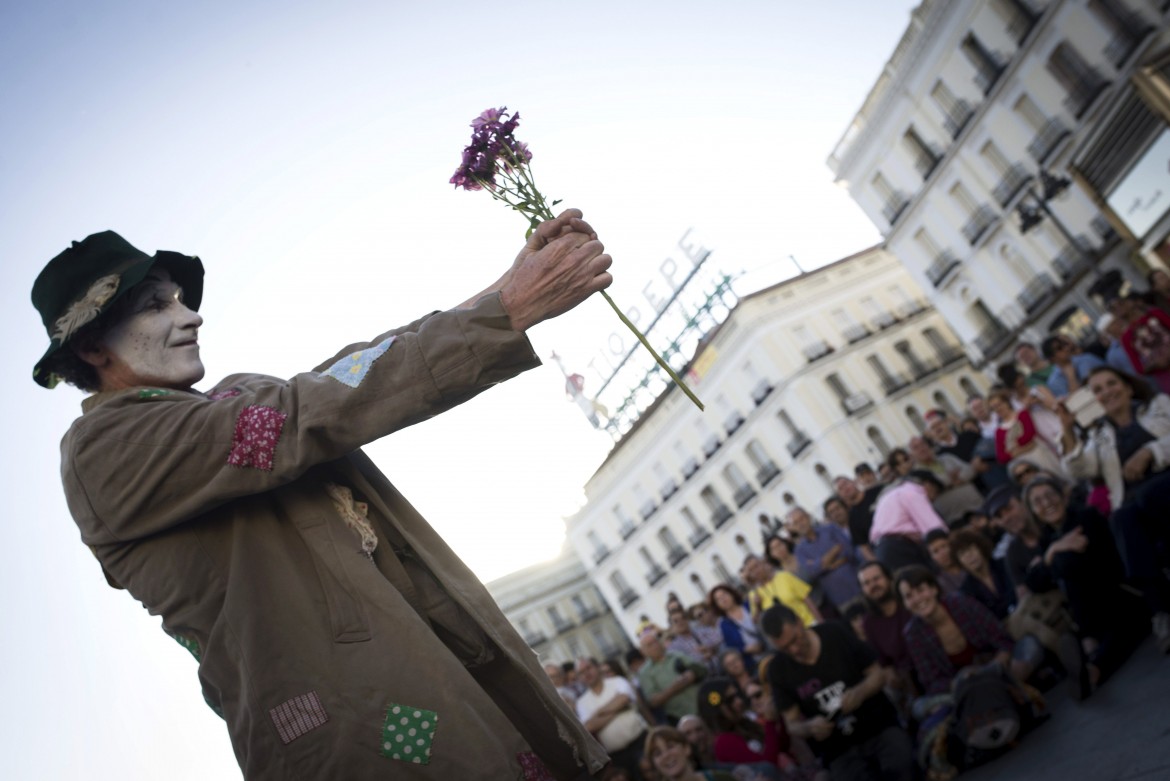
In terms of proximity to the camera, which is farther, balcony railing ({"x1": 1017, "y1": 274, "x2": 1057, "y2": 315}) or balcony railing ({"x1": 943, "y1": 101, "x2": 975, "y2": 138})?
balcony railing ({"x1": 1017, "y1": 274, "x2": 1057, "y2": 315})

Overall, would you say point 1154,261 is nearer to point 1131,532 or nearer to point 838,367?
point 838,367

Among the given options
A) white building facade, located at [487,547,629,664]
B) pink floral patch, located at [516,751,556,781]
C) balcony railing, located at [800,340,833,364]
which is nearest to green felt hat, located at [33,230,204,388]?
pink floral patch, located at [516,751,556,781]

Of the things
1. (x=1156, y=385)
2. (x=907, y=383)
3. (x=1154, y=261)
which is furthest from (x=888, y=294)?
(x=1156, y=385)

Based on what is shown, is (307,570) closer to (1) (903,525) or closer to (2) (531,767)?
(2) (531,767)

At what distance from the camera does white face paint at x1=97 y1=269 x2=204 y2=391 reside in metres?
→ 2.34

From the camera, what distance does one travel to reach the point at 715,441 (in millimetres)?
48688

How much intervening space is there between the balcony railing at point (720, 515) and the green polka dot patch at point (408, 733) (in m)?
46.7

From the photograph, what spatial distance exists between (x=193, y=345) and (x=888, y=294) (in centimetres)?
4938

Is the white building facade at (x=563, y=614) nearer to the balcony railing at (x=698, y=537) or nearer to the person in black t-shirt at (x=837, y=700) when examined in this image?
the balcony railing at (x=698, y=537)

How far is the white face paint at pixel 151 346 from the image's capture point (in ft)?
7.66

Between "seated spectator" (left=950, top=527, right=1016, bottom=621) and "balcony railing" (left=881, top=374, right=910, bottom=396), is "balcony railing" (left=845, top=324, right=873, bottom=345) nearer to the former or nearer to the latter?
"balcony railing" (left=881, top=374, right=910, bottom=396)

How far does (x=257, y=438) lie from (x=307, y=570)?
33cm

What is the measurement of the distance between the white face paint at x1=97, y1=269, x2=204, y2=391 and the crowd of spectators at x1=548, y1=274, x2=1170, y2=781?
490 cm

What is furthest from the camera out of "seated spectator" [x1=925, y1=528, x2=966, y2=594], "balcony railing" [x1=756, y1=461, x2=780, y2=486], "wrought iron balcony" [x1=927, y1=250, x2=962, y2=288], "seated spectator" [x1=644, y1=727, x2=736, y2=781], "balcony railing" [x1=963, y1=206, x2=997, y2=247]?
"balcony railing" [x1=756, y1=461, x2=780, y2=486]
